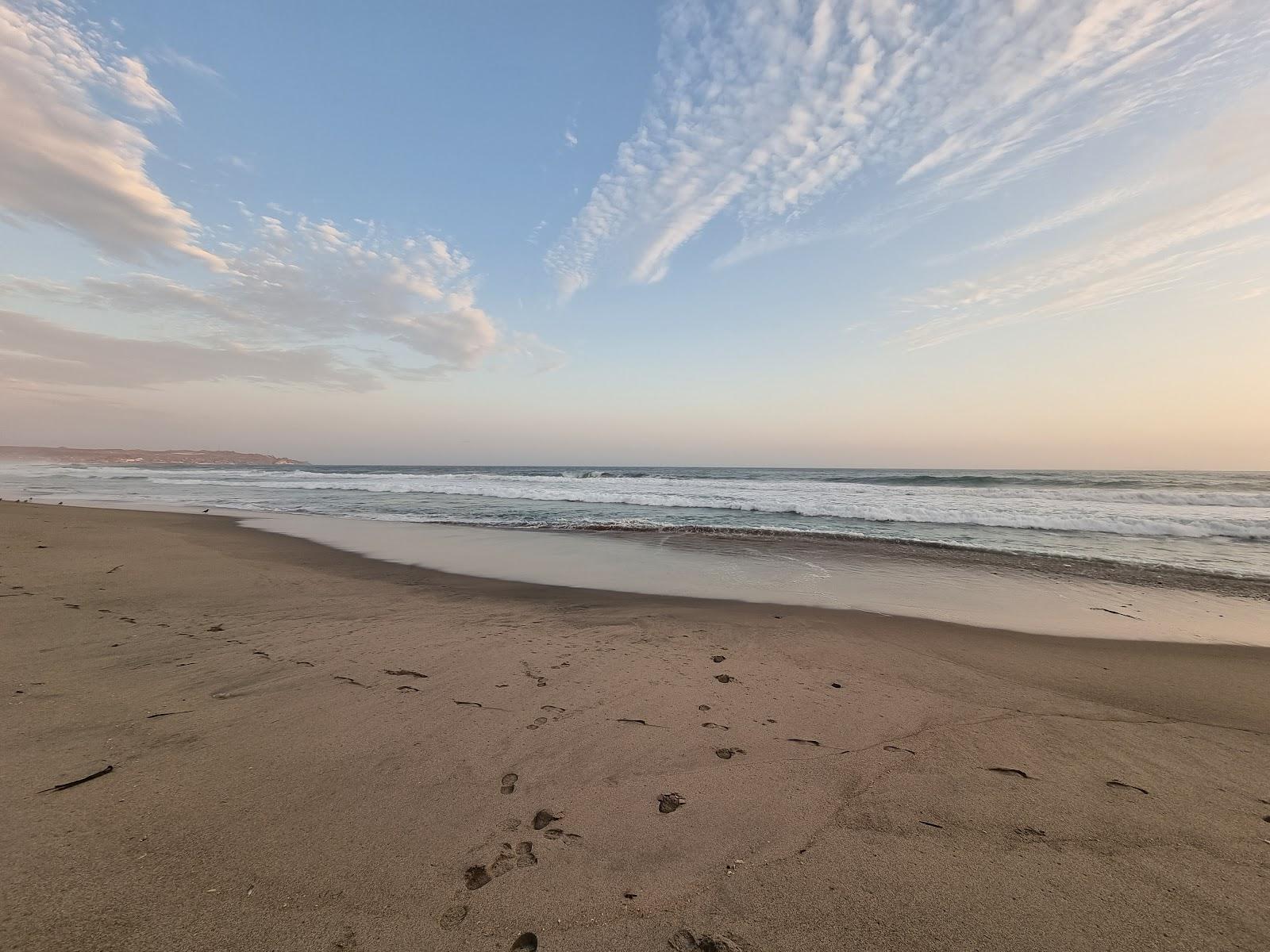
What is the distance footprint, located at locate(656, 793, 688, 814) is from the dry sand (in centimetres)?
1

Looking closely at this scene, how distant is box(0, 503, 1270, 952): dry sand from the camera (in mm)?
1886

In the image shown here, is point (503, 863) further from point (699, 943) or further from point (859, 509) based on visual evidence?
point (859, 509)

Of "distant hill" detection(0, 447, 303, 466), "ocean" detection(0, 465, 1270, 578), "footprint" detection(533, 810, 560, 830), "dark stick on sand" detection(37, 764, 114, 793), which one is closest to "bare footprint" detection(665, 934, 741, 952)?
"footprint" detection(533, 810, 560, 830)

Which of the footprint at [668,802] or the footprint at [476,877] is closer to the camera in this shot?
the footprint at [476,877]

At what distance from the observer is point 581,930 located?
1830 mm

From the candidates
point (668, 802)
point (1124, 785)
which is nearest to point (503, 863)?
point (668, 802)

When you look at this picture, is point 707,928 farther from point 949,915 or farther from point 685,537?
point 685,537

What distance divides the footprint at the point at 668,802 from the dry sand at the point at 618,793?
15 millimetres

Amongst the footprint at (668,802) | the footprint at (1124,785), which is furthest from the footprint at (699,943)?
the footprint at (1124,785)

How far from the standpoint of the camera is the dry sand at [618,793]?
6.19ft

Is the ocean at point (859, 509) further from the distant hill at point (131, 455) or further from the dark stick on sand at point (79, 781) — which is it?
the distant hill at point (131, 455)

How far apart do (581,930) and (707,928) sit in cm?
47

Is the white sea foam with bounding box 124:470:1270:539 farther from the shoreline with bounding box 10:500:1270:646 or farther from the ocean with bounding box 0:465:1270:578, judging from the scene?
the shoreline with bounding box 10:500:1270:646

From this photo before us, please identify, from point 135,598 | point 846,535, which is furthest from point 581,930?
point 846,535
